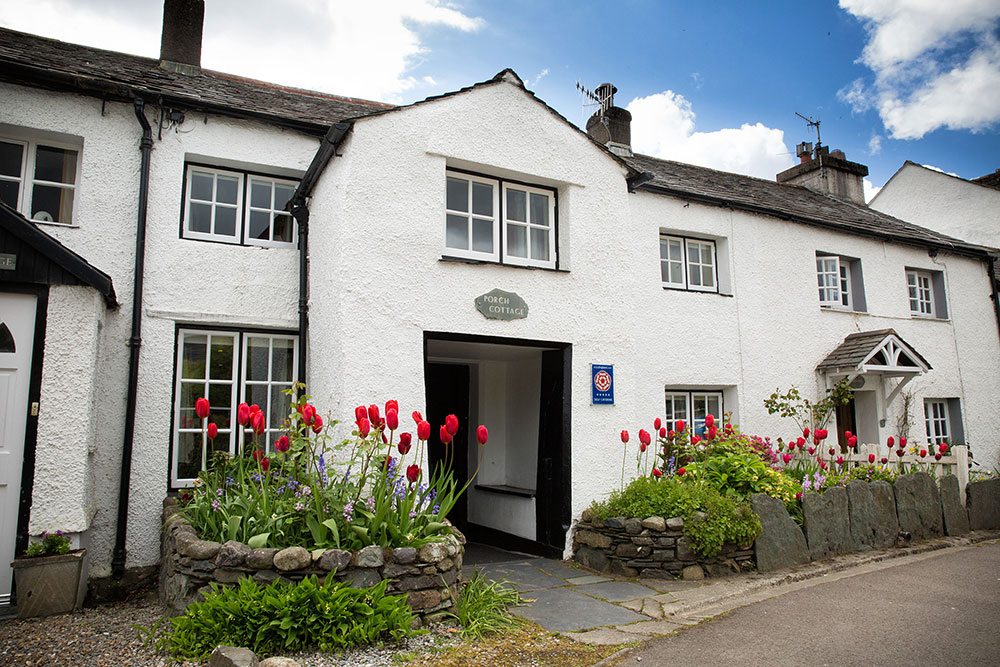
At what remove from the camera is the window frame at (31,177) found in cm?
751

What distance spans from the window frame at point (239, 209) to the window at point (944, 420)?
13.0 metres

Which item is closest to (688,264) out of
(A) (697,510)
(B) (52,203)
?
(A) (697,510)

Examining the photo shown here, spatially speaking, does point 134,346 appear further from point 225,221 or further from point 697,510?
point 697,510

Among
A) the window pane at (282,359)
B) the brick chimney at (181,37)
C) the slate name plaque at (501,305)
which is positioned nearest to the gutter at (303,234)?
the window pane at (282,359)

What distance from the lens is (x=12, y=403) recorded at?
6203mm

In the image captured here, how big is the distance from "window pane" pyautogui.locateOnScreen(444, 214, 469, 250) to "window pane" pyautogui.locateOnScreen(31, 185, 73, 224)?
4.43 m

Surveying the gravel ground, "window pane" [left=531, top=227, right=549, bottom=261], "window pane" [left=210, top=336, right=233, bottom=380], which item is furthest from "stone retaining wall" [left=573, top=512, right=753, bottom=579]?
"window pane" [left=210, top=336, right=233, bottom=380]

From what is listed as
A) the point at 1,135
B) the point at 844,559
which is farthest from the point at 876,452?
the point at 1,135

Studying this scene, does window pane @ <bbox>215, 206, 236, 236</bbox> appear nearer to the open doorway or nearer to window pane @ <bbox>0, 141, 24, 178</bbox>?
window pane @ <bbox>0, 141, 24, 178</bbox>

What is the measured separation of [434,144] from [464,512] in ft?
19.7

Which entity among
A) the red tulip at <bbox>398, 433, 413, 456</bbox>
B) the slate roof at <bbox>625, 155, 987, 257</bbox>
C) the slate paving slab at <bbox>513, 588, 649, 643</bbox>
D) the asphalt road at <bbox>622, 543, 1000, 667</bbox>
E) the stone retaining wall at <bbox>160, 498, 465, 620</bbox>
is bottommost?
the asphalt road at <bbox>622, 543, 1000, 667</bbox>

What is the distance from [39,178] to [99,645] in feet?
18.0

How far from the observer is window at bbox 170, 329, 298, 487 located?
779 cm

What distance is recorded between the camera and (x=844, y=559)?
27.0 feet
